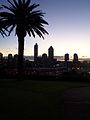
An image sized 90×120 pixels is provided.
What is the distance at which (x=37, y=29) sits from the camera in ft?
158

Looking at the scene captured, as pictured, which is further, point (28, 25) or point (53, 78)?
point (53, 78)

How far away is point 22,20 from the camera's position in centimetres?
4619

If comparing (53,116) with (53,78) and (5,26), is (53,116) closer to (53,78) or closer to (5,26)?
(5,26)

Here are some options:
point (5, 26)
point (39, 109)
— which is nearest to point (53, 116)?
point (39, 109)

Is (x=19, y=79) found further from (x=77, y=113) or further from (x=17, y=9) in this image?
(x=77, y=113)

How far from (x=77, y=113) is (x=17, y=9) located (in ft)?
113

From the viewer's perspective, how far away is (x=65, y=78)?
55188 millimetres

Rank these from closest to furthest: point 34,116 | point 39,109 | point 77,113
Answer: point 34,116
point 77,113
point 39,109

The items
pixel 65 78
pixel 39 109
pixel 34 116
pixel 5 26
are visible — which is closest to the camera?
pixel 34 116

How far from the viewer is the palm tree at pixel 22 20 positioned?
46203mm

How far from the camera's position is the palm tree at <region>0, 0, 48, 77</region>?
1819 inches

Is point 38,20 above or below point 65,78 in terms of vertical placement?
above

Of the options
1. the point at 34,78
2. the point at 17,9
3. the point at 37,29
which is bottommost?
the point at 34,78

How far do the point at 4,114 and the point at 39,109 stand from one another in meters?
2.66
